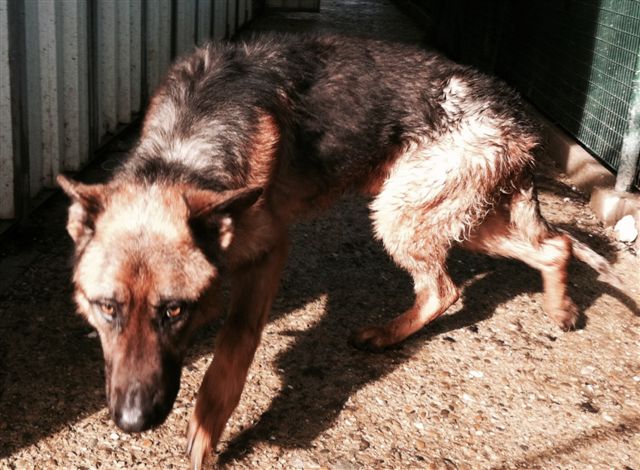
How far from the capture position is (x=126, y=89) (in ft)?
22.3

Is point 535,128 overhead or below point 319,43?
below

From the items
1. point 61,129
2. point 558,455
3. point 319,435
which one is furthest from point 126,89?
point 558,455

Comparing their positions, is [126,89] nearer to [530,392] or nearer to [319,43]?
[319,43]

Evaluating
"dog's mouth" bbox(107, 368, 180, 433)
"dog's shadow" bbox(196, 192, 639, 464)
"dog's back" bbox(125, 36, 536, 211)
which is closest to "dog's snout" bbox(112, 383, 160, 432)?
"dog's mouth" bbox(107, 368, 180, 433)

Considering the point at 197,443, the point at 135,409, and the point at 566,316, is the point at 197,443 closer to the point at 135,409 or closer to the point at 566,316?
the point at 135,409

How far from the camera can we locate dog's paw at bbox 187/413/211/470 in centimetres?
337

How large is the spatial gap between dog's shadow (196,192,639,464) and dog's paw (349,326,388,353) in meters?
0.04

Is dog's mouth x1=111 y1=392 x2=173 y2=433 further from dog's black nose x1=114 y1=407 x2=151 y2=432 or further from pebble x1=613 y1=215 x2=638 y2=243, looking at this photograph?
pebble x1=613 y1=215 x2=638 y2=243

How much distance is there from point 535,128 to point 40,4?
3.15 meters

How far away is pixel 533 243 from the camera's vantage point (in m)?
4.88

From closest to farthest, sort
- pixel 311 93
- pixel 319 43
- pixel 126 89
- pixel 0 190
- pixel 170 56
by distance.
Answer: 1. pixel 311 93
2. pixel 319 43
3. pixel 0 190
4. pixel 126 89
5. pixel 170 56

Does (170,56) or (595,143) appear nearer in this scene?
(595,143)

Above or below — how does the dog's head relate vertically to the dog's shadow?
above

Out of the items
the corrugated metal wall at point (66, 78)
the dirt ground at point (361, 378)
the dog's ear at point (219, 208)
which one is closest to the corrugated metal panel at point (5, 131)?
the corrugated metal wall at point (66, 78)
